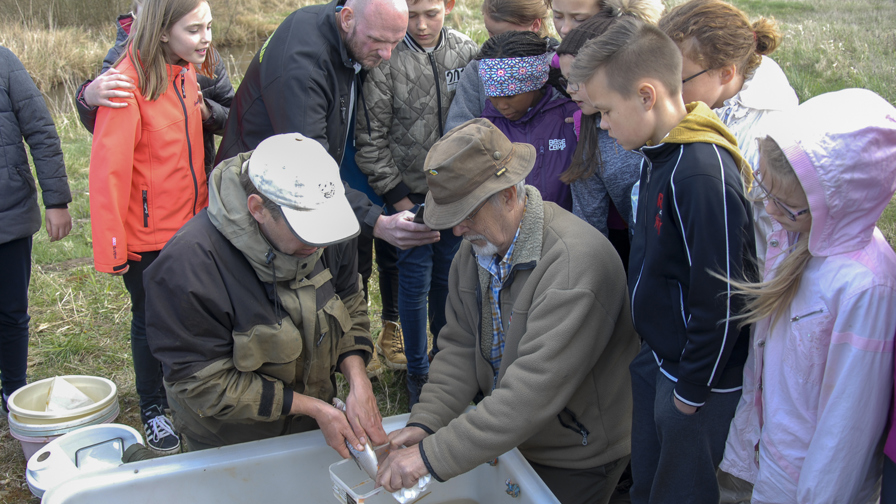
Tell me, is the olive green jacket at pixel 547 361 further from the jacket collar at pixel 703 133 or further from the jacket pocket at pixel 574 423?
the jacket collar at pixel 703 133

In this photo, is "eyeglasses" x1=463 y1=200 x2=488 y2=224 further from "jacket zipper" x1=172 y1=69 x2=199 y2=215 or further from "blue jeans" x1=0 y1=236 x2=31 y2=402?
"blue jeans" x1=0 y1=236 x2=31 y2=402

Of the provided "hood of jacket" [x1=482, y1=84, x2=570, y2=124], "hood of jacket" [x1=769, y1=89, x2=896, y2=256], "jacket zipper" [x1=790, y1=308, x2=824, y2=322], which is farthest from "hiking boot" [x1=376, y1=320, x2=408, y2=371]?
"hood of jacket" [x1=769, y1=89, x2=896, y2=256]

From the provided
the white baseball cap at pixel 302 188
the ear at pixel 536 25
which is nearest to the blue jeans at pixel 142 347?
the white baseball cap at pixel 302 188

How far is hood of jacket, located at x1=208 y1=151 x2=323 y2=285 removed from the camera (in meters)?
2.04

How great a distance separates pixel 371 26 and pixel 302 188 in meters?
1.06

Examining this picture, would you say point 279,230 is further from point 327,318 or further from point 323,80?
point 323,80

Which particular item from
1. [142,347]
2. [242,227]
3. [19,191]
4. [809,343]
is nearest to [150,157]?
[19,191]

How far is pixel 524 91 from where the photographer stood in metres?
2.79

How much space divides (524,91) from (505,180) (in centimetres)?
92

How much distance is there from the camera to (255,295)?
6.97 ft

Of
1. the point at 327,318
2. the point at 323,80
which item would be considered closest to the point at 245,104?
the point at 323,80

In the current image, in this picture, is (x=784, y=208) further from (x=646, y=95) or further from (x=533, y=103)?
(x=533, y=103)

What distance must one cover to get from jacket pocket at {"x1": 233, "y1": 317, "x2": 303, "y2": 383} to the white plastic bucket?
3.93 ft

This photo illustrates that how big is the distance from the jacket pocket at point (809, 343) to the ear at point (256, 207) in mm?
1512
